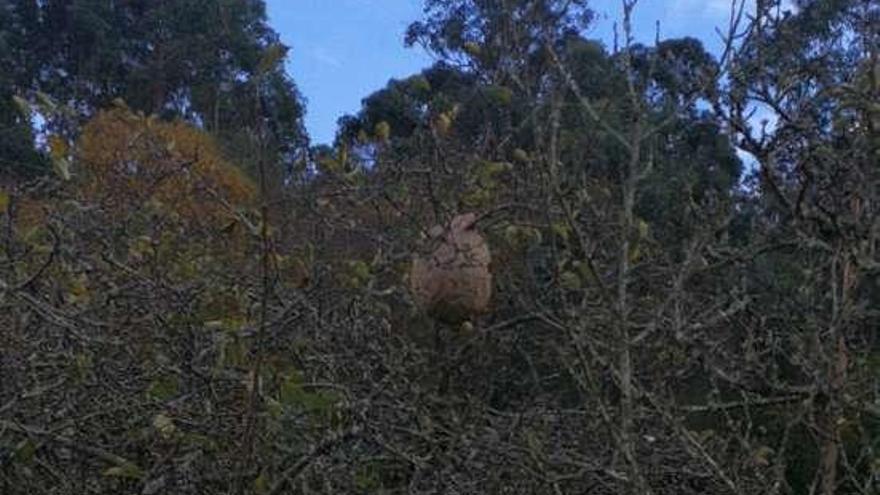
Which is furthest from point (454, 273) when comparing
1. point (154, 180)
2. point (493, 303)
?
point (154, 180)

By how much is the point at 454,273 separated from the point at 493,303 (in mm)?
1285

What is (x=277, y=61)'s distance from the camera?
3145 mm

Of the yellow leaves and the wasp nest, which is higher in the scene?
the yellow leaves

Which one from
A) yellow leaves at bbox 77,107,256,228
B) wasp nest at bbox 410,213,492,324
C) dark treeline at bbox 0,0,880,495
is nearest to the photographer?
dark treeline at bbox 0,0,880,495

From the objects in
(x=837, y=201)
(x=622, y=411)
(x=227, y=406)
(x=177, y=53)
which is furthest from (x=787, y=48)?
(x=177, y=53)

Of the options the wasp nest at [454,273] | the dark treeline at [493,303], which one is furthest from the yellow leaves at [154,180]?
the wasp nest at [454,273]

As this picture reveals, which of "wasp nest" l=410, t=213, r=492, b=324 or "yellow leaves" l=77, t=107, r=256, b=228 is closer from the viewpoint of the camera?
"wasp nest" l=410, t=213, r=492, b=324

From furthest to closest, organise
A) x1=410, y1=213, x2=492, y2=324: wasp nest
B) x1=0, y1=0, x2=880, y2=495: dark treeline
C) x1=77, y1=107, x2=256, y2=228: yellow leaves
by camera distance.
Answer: x1=77, y1=107, x2=256, y2=228: yellow leaves < x1=410, y1=213, x2=492, y2=324: wasp nest < x1=0, y1=0, x2=880, y2=495: dark treeline

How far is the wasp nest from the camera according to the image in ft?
14.5

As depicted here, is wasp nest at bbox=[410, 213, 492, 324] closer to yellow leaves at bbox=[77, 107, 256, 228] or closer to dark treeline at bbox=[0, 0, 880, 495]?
dark treeline at bbox=[0, 0, 880, 495]

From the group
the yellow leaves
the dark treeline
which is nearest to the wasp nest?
the dark treeline

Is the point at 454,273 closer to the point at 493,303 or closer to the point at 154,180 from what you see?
the point at 493,303

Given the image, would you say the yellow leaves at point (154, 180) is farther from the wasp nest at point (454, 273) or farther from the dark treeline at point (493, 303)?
the wasp nest at point (454, 273)

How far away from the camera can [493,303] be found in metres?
5.77
